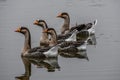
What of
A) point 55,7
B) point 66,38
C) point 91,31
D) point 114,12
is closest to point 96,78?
point 66,38

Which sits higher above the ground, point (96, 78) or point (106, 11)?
point (106, 11)

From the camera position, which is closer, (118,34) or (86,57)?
(86,57)

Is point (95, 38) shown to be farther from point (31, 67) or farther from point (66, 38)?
point (31, 67)

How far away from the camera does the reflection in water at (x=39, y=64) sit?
65.9 feet

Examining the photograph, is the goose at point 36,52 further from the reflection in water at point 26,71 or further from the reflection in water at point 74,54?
the reflection in water at point 74,54

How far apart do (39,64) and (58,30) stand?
→ 6679 millimetres

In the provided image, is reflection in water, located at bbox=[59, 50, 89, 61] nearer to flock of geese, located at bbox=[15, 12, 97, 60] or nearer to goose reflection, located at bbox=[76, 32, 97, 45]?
flock of geese, located at bbox=[15, 12, 97, 60]

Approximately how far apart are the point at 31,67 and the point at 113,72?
135 inches

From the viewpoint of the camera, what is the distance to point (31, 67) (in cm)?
2144

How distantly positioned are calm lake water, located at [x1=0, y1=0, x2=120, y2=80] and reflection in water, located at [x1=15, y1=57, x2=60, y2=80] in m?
0.17

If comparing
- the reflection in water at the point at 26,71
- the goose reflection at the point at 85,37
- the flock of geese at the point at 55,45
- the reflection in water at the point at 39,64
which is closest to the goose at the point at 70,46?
the flock of geese at the point at 55,45

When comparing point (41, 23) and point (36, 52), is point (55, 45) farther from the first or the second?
point (41, 23)

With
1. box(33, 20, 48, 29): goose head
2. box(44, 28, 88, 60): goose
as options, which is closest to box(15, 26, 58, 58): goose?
box(44, 28, 88, 60): goose

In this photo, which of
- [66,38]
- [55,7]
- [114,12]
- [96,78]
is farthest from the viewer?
[55,7]
